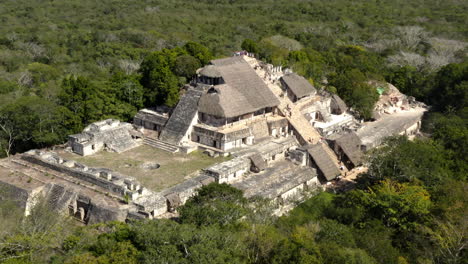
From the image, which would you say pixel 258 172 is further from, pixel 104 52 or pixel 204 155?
pixel 104 52

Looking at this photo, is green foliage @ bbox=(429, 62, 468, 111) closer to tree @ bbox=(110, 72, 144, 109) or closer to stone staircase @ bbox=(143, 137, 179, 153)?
stone staircase @ bbox=(143, 137, 179, 153)

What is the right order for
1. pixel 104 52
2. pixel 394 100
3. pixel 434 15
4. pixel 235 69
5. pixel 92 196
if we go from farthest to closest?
pixel 434 15
pixel 104 52
pixel 394 100
pixel 235 69
pixel 92 196

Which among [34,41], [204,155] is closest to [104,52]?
[34,41]

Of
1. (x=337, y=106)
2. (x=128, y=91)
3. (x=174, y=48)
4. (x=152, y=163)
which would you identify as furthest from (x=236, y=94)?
(x=337, y=106)

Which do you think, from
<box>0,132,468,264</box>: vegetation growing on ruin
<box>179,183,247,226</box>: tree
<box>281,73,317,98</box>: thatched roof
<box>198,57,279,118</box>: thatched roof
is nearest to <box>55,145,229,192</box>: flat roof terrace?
<box>198,57,279,118</box>: thatched roof

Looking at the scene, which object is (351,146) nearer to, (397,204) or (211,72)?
(397,204)

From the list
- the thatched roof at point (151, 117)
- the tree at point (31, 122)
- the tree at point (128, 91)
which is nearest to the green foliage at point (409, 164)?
the thatched roof at point (151, 117)
